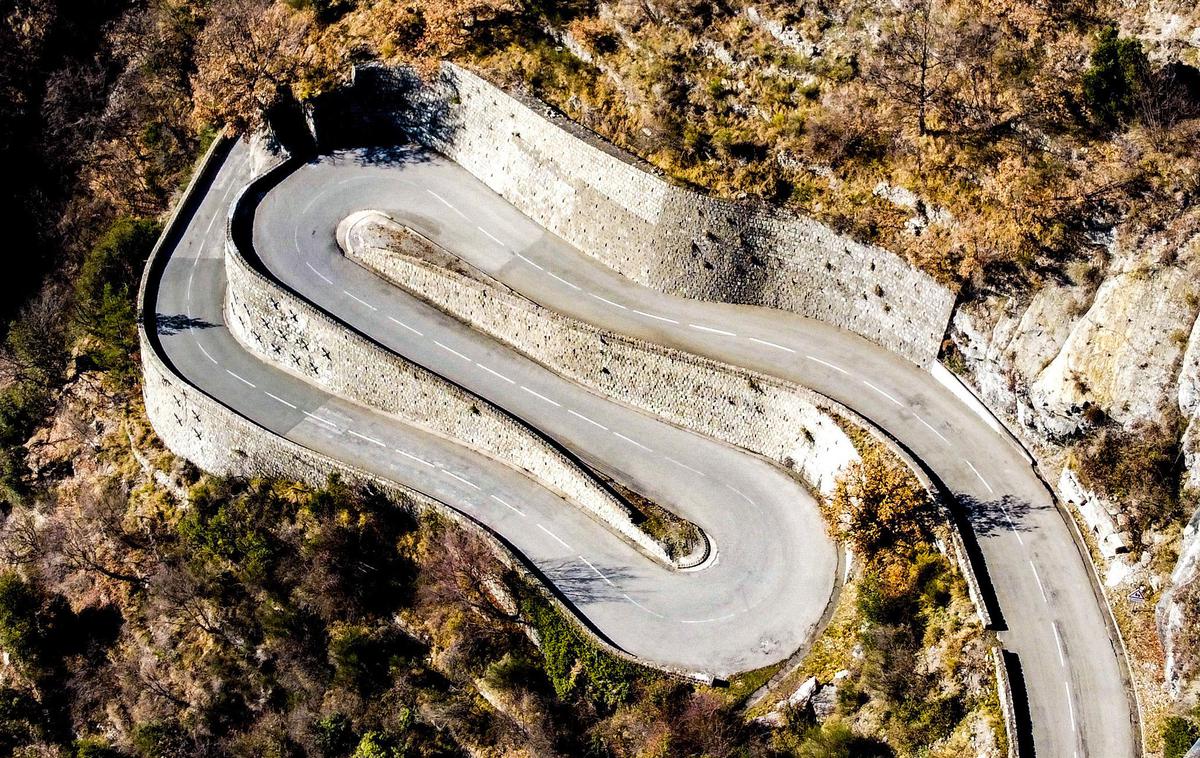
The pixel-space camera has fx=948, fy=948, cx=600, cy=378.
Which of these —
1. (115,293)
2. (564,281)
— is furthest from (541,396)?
(115,293)

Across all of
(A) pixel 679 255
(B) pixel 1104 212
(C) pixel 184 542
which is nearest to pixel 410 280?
(A) pixel 679 255

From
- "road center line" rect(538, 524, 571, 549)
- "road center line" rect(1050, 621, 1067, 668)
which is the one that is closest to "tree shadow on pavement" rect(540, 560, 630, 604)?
"road center line" rect(538, 524, 571, 549)

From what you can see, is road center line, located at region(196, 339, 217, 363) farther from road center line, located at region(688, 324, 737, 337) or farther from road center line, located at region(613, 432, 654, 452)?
road center line, located at region(688, 324, 737, 337)

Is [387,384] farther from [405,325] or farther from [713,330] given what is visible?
[713,330]

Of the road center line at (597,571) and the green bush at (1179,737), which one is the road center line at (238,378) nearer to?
the road center line at (597,571)

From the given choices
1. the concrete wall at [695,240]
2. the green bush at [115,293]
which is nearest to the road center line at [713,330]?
the concrete wall at [695,240]

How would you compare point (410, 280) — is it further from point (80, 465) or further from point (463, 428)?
point (80, 465)
